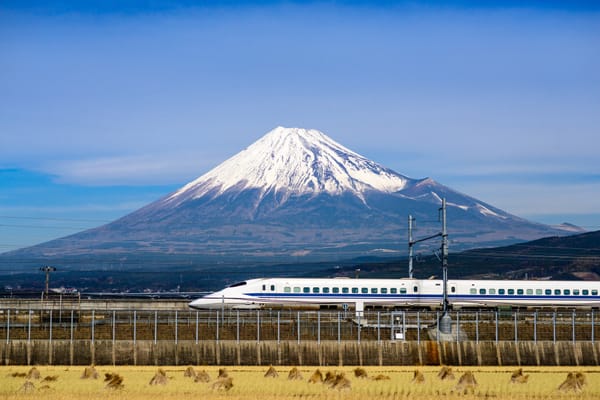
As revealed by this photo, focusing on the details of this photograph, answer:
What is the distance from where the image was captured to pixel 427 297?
87.9m

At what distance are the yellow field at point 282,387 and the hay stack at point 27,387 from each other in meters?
0.11

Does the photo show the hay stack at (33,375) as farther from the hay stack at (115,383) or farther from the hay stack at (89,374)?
the hay stack at (115,383)

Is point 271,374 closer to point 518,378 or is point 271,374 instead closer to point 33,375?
point 33,375

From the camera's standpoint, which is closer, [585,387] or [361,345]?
[585,387]

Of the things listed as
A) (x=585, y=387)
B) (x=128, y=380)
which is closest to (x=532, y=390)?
(x=585, y=387)

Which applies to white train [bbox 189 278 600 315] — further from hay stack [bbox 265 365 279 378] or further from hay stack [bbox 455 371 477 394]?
hay stack [bbox 455 371 477 394]

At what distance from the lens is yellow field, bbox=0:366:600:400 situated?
40625 millimetres

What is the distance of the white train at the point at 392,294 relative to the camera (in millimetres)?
86375

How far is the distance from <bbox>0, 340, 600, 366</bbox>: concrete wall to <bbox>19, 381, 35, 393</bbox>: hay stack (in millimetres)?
13586

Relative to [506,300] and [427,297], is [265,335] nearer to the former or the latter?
[427,297]

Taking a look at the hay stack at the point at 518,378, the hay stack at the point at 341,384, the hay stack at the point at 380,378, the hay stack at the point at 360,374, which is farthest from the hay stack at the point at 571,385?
the hay stack at the point at 360,374

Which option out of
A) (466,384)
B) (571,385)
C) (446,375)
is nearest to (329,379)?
(466,384)

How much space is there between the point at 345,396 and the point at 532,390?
8.12m

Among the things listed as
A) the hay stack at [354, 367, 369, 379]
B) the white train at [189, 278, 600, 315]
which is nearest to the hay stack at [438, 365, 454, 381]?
the hay stack at [354, 367, 369, 379]
